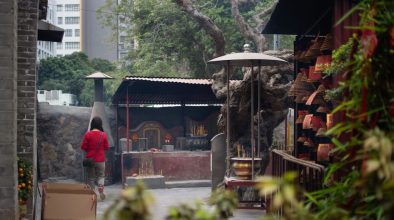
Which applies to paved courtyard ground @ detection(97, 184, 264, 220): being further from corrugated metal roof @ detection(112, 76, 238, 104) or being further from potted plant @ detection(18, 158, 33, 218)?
corrugated metal roof @ detection(112, 76, 238, 104)

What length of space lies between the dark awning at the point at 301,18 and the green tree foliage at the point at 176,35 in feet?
48.0

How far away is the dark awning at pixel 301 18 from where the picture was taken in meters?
7.84

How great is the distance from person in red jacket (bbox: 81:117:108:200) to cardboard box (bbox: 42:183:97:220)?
5.34 m

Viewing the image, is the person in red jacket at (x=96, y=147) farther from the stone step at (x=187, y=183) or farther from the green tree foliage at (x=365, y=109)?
the green tree foliage at (x=365, y=109)

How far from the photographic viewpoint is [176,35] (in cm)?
2447

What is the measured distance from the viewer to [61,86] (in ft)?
114

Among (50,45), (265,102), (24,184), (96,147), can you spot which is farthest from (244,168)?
(50,45)

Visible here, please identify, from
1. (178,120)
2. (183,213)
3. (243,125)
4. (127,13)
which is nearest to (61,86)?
(127,13)

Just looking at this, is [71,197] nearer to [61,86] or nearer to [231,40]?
[231,40]

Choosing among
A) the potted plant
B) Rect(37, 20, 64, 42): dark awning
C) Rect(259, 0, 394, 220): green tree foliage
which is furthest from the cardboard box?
Rect(259, 0, 394, 220): green tree foliage

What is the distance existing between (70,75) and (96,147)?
22.7 metres

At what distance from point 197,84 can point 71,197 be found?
10.2m

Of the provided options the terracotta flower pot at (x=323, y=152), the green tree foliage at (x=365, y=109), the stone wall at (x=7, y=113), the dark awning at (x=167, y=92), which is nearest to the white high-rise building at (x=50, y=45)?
the dark awning at (x=167, y=92)

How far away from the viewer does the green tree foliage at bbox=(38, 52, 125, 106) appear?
113 ft
